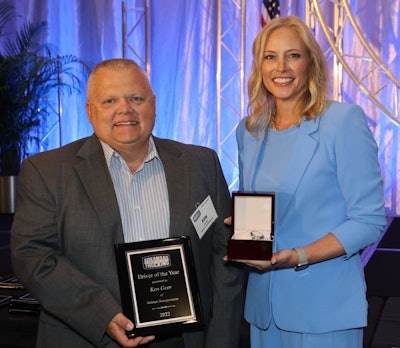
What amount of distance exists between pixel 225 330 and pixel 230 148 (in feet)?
19.3

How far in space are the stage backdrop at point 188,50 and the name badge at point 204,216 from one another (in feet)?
17.9

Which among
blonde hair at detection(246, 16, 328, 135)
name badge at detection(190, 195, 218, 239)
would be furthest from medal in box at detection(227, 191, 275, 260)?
blonde hair at detection(246, 16, 328, 135)

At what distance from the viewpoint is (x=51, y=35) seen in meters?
8.59

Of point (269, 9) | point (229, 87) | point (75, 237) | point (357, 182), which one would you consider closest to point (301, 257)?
point (357, 182)

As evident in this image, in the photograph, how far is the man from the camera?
1963mm

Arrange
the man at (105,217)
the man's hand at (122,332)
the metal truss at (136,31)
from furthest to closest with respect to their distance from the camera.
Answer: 1. the metal truss at (136,31)
2. the man at (105,217)
3. the man's hand at (122,332)

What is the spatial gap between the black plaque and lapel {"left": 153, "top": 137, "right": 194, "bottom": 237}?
0.38ft

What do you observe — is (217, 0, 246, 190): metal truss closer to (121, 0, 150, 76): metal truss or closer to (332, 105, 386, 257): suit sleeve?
(121, 0, 150, 76): metal truss

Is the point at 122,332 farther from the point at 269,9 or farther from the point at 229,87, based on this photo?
the point at 229,87

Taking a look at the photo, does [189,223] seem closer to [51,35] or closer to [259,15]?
[259,15]

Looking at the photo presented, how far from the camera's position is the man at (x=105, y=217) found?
77.3 inches

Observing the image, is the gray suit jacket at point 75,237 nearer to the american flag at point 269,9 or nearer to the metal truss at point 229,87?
the american flag at point 269,9

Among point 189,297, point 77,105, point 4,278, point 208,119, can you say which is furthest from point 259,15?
point 189,297

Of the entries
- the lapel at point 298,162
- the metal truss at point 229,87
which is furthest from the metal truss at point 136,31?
the lapel at point 298,162
